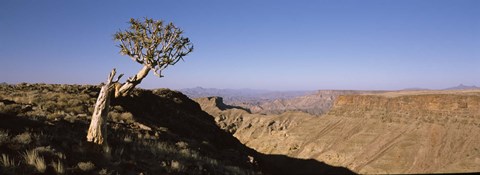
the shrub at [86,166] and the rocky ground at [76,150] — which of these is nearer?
the rocky ground at [76,150]

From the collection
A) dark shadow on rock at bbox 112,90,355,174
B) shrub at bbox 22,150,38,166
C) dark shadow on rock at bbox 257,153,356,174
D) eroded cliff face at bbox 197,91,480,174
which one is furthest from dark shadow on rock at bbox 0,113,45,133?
eroded cliff face at bbox 197,91,480,174

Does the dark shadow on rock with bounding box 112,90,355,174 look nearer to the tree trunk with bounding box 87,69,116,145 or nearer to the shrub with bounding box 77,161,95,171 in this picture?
the tree trunk with bounding box 87,69,116,145

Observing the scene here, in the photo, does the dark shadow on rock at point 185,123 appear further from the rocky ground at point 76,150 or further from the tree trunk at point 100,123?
the tree trunk at point 100,123

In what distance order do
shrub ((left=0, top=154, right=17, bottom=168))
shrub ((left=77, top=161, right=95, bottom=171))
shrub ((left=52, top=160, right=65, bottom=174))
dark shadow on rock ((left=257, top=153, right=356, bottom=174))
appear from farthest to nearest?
dark shadow on rock ((left=257, top=153, right=356, bottom=174)) → shrub ((left=77, top=161, right=95, bottom=171)) → shrub ((left=52, top=160, right=65, bottom=174)) → shrub ((left=0, top=154, right=17, bottom=168))

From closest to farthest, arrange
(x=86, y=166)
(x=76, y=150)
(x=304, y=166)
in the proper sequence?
(x=86, y=166) < (x=76, y=150) < (x=304, y=166)

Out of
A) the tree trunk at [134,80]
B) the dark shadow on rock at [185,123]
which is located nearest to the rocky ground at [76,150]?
the tree trunk at [134,80]

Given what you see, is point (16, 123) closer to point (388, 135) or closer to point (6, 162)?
point (6, 162)

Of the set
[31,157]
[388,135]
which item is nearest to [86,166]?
[31,157]

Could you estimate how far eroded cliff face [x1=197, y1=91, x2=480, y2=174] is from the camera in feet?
187

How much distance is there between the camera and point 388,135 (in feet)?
232

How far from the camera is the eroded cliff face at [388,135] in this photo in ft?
187

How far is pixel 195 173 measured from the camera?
34.1 feet

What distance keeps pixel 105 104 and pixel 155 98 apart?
74.8 feet

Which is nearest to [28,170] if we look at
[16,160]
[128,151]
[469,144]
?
[16,160]
